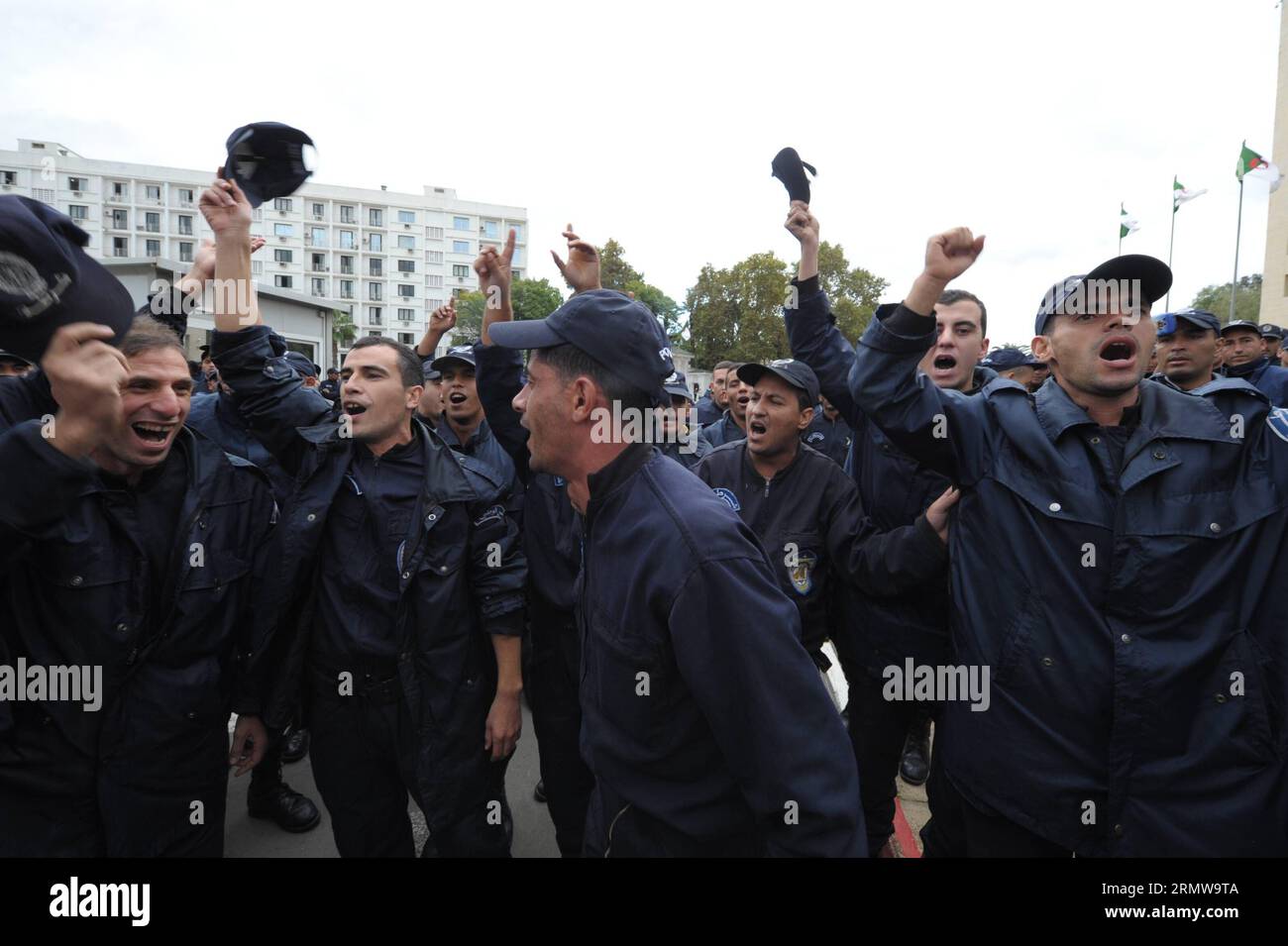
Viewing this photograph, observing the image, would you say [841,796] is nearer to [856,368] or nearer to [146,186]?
[856,368]

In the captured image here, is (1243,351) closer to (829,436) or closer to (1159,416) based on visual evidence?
(829,436)

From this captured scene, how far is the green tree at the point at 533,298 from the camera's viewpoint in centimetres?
5203

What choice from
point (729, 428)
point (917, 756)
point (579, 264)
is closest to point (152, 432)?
point (579, 264)

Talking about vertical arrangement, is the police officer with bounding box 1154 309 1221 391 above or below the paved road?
above

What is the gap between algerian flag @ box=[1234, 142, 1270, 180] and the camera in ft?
64.8

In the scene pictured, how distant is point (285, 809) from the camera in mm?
3678

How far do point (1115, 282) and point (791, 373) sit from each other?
1400 millimetres

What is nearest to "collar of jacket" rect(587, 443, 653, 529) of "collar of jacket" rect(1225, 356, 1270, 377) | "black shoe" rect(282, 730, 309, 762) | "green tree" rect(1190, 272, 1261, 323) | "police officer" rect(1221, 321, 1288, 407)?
"black shoe" rect(282, 730, 309, 762)

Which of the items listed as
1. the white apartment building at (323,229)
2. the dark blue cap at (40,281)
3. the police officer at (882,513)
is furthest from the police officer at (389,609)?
the white apartment building at (323,229)

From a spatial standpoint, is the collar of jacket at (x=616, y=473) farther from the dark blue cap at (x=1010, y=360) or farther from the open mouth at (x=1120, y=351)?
the dark blue cap at (x=1010, y=360)

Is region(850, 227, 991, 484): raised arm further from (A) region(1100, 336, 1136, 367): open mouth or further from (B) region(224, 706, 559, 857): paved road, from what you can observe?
(B) region(224, 706, 559, 857): paved road

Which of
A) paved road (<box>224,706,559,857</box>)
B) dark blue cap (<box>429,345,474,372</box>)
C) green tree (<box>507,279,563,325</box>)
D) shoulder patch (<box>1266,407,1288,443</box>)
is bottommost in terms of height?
paved road (<box>224,706,559,857</box>)

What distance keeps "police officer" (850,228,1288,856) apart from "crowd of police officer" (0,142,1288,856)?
10 mm

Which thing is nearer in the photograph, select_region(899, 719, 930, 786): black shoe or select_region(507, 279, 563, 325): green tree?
select_region(899, 719, 930, 786): black shoe
